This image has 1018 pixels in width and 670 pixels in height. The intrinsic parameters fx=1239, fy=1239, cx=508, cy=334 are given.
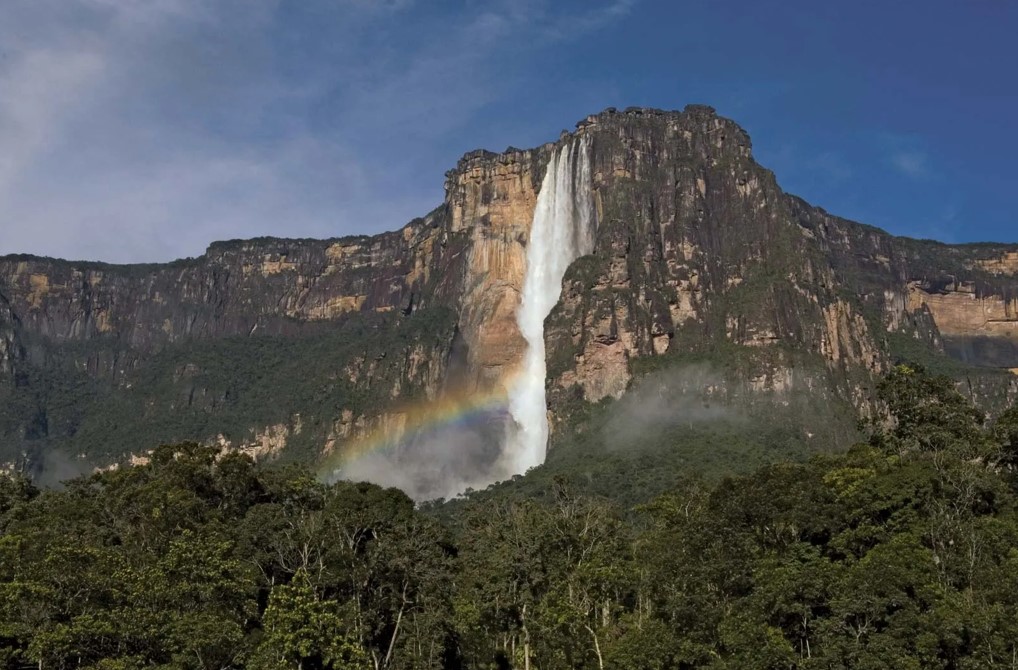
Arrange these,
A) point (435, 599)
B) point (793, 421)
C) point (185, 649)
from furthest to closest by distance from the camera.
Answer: point (793, 421), point (435, 599), point (185, 649)

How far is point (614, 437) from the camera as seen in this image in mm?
150125

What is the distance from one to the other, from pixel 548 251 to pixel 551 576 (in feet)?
442

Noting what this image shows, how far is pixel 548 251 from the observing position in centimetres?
19075

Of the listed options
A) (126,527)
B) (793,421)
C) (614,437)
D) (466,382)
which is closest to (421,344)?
(466,382)

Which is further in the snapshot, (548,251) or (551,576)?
(548,251)

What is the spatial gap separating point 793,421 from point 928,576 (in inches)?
3822

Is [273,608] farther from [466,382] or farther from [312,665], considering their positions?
[466,382]

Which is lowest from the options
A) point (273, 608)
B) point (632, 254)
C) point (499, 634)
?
point (499, 634)

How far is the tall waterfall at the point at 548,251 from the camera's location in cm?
18294

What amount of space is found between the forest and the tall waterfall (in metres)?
103

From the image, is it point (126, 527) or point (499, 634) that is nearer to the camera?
point (499, 634)

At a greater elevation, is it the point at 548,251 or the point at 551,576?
the point at 548,251

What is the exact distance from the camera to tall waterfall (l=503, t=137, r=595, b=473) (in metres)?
183

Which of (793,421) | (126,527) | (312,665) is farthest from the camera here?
(793,421)
